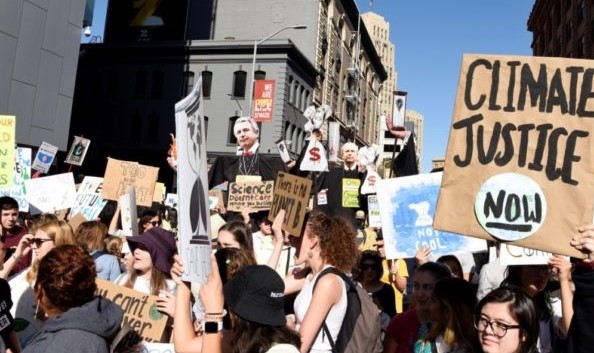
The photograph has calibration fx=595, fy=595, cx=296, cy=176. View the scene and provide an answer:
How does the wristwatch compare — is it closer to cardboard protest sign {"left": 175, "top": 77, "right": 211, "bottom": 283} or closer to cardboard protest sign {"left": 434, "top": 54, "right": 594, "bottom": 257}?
cardboard protest sign {"left": 175, "top": 77, "right": 211, "bottom": 283}

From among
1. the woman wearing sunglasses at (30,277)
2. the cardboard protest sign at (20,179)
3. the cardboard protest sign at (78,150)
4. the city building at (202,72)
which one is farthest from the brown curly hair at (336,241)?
the city building at (202,72)

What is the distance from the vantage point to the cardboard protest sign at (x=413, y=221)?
4.97m

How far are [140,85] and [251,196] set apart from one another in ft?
132

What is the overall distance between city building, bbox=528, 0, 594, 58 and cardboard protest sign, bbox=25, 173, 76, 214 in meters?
43.2

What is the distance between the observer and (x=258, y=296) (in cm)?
257

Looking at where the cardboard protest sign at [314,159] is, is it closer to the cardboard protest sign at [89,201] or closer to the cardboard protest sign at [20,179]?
the cardboard protest sign at [89,201]

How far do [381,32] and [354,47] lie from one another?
351 ft

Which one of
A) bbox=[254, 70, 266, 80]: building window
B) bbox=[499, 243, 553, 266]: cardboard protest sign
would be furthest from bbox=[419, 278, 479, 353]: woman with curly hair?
bbox=[254, 70, 266, 80]: building window

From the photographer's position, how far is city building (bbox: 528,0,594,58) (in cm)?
4488

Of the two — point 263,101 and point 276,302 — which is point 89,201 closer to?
point 276,302

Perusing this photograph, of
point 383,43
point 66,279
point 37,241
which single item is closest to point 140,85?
point 37,241

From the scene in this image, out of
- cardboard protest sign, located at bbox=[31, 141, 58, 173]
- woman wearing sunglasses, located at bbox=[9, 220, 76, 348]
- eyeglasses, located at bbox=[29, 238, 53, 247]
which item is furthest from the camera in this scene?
cardboard protest sign, located at bbox=[31, 141, 58, 173]

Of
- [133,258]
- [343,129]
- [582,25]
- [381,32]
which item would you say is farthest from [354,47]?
[381,32]

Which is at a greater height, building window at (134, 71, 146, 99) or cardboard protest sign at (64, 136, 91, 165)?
building window at (134, 71, 146, 99)
